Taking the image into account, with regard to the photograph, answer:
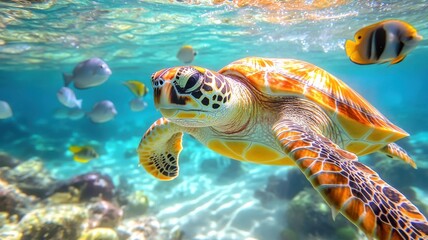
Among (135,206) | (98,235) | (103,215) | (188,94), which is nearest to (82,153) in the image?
(103,215)

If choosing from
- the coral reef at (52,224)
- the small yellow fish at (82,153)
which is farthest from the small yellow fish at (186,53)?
the coral reef at (52,224)

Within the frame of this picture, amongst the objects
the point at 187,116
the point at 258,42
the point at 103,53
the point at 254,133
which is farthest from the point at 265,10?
the point at 103,53

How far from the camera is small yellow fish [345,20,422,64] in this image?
2271 mm

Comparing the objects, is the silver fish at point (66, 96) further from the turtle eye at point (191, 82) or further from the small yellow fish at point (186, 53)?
the turtle eye at point (191, 82)

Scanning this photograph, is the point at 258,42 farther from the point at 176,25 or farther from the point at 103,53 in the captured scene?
the point at 103,53

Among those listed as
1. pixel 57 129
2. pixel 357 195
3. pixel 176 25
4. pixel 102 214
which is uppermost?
pixel 357 195

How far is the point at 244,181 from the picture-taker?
367 inches

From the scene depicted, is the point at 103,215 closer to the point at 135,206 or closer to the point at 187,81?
the point at 135,206

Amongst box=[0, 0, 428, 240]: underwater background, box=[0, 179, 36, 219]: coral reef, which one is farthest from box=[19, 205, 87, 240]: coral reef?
box=[0, 179, 36, 219]: coral reef

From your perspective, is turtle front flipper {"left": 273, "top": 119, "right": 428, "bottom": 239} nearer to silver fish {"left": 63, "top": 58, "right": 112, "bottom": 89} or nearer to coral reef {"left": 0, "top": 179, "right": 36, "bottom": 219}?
silver fish {"left": 63, "top": 58, "right": 112, "bottom": 89}

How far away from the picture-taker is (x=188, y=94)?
1.98 metres

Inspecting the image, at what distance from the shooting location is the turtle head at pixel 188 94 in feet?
6.34

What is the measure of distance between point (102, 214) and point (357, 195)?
17.5 ft

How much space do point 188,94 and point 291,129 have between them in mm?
904
